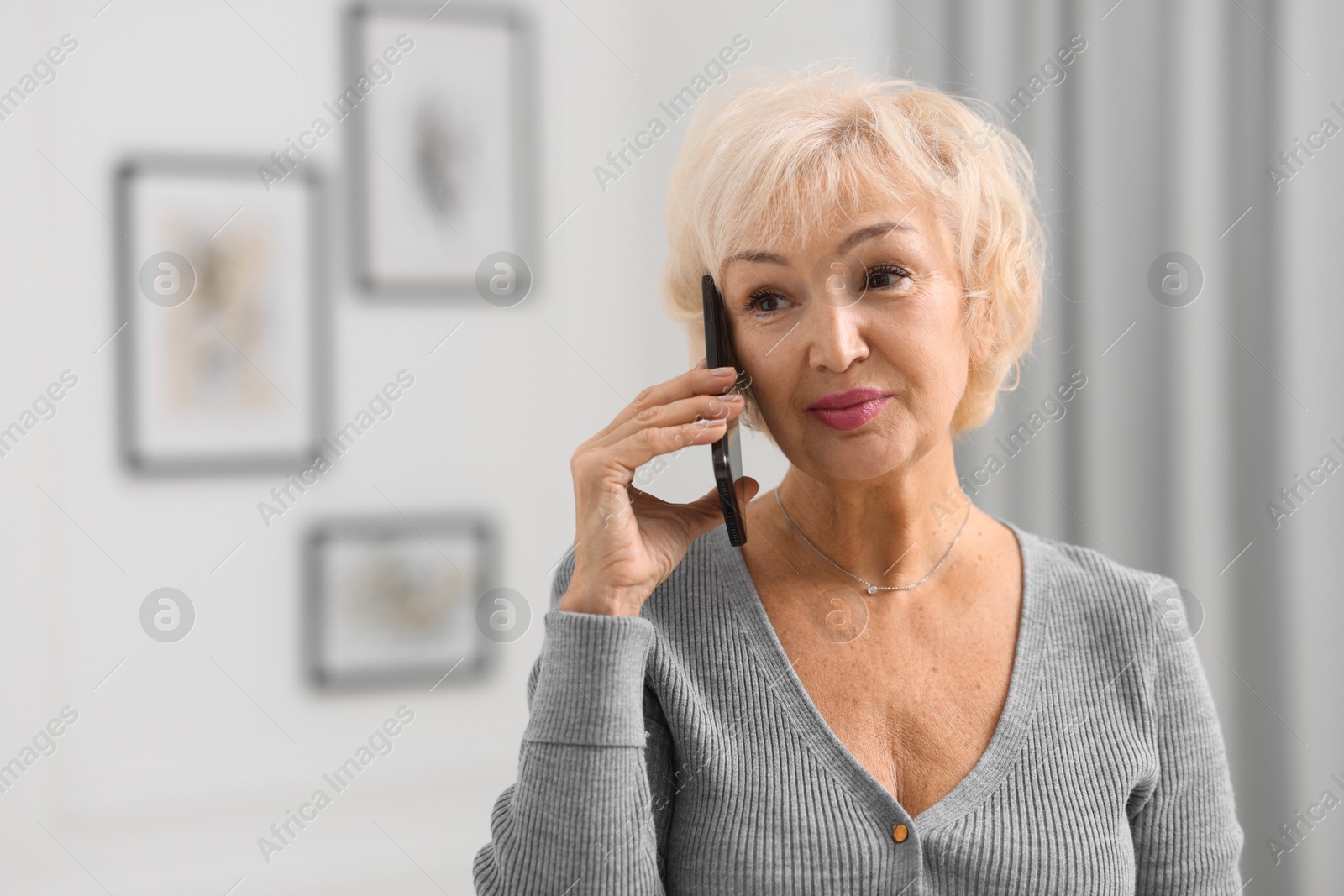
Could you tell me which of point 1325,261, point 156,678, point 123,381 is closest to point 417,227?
point 123,381

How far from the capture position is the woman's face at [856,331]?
1093 millimetres

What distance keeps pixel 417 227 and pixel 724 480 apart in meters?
1.36

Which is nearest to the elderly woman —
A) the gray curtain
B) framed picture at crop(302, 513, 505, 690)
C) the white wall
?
the gray curtain

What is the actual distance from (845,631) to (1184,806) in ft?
1.45

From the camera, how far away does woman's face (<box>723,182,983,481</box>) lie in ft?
3.59

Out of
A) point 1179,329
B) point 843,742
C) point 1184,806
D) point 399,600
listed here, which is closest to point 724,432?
point 843,742

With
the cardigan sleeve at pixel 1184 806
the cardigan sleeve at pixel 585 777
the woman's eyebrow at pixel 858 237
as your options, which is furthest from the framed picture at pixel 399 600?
the cardigan sleeve at pixel 1184 806

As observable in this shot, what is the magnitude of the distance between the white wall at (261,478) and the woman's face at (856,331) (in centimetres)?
108

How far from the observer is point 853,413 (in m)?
1.12

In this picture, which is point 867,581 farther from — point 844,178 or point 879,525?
point 844,178

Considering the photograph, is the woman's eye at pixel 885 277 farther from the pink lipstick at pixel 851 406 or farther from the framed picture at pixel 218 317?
the framed picture at pixel 218 317

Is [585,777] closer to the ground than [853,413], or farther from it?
closer to the ground

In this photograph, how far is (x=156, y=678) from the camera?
200 cm

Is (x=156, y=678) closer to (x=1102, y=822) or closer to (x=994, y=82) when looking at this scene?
(x=1102, y=822)
